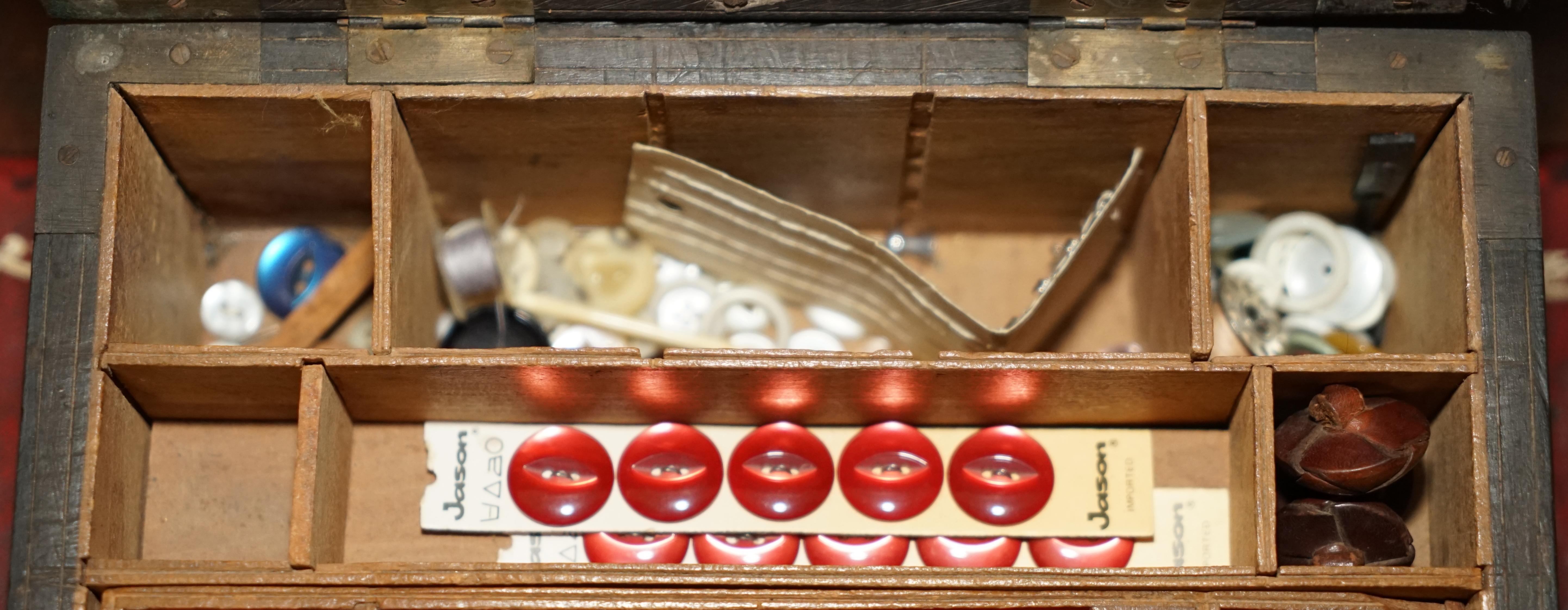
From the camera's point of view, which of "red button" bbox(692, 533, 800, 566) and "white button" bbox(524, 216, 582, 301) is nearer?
"red button" bbox(692, 533, 800, 566)

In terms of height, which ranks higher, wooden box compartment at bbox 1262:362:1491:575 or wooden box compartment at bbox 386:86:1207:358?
wooden box compartment at bbox 386:86:1207:358

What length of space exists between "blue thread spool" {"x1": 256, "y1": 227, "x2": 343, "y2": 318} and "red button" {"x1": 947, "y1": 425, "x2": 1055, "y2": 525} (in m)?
1.20

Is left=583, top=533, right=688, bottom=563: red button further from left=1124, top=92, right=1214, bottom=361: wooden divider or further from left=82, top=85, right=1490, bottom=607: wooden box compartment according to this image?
left=1124, top=92, right=1214, bottom=361: wooden divider

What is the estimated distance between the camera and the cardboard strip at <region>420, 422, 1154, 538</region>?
85.0 inches

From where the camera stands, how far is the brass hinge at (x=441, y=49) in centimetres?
199

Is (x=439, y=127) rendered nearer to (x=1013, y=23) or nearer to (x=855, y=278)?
(x=855, y=278)

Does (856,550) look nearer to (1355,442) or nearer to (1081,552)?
(1081,552)

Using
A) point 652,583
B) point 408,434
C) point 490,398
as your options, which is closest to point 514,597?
point 652,583

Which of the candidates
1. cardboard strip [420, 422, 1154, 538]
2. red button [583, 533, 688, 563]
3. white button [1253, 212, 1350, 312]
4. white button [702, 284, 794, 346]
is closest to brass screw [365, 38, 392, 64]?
cardboard strip [420, 422, 1154, 538]

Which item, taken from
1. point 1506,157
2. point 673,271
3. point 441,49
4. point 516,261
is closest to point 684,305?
point 673,271

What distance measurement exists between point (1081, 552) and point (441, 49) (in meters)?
1.32

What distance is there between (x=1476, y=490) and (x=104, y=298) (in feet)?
6.65

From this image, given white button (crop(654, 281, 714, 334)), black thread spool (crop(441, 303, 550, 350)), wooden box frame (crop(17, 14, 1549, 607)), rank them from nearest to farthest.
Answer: wooden box frame (crop(17, 14, 1549, 607))
black thread spool (crop(441, 303, 550, 350))
white button (crop(654, 281, 714, 334))

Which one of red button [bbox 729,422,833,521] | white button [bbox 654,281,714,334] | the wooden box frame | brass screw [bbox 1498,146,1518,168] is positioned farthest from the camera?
white button [bbox 654,281,714,334]
